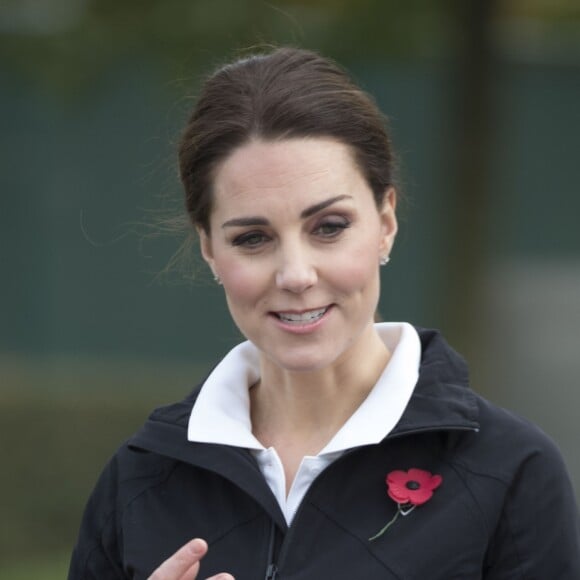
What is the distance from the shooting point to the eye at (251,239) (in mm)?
2648

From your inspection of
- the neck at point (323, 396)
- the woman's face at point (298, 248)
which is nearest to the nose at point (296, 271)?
the woman's face at point (298, 248)

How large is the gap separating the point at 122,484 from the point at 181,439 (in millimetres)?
157

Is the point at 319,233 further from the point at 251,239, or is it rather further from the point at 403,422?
the point at 403,422

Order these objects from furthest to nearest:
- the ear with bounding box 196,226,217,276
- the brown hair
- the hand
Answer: the ear with bounding box 196,226,217,276
the brown hair
the hand

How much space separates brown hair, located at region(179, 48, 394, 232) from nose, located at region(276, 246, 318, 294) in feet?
0.76

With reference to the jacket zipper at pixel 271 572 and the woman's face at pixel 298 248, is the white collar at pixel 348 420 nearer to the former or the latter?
the woman's face at pixel 298 248

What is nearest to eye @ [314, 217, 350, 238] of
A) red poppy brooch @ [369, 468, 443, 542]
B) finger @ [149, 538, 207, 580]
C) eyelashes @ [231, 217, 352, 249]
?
eyelashes @ [231, 217, 352, 249]

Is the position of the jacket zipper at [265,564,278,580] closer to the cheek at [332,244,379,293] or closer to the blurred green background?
the cheek at [332,244,379,293]

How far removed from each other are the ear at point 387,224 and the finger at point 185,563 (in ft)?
2.21

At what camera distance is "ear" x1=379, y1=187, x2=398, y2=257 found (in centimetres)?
279

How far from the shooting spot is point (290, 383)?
2.83 metres

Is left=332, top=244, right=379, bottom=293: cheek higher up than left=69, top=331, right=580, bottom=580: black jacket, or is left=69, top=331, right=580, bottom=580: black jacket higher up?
left=332, top=244, right=379, bottom=293: cheek

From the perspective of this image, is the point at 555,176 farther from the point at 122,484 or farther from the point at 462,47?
the point at 122,484

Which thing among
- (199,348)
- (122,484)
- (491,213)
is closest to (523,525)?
(122,484)
